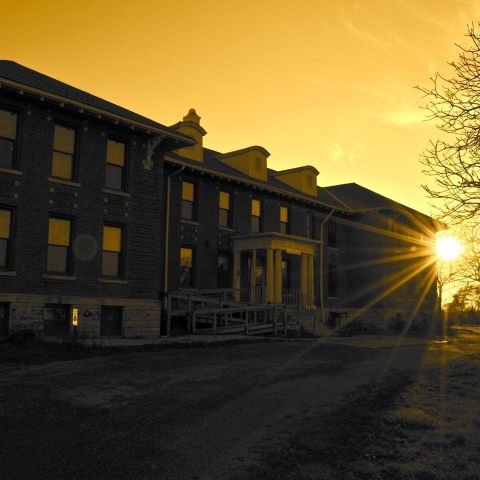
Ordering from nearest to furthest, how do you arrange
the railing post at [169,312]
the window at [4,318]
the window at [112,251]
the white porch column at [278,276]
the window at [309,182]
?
the window at [4,318] → the window at [112,251] → the railing post at [169,312] → the white porch column at [278,276] → the window at [309,182]

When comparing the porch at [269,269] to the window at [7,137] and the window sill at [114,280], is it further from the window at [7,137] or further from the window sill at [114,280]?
the window at [7,137]

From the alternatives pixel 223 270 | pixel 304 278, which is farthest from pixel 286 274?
pixel 223 270

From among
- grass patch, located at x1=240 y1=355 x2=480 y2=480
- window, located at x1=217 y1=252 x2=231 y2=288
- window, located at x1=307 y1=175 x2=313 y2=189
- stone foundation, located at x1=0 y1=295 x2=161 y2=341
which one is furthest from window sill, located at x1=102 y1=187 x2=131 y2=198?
window, located at x1=307 y1=175 x2=313 y2=189

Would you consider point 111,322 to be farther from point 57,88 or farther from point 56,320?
point 57,88

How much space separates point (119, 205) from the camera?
2128 centimetres

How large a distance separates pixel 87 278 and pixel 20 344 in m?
4.15

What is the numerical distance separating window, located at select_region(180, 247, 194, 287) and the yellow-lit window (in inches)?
191

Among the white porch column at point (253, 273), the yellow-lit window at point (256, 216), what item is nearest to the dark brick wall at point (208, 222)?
the yellow-lit window at point (256, 216)

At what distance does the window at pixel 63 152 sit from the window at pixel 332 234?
19.5 m

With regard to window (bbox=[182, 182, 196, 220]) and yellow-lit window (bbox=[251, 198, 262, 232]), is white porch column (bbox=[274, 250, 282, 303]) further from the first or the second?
window (bbox=[182, 182, 196, 220])

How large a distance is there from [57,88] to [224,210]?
1093 cm

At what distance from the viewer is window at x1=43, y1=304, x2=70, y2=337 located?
62.5 ft

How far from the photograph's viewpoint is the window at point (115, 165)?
21391mm

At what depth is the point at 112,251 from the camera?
2134 cm
